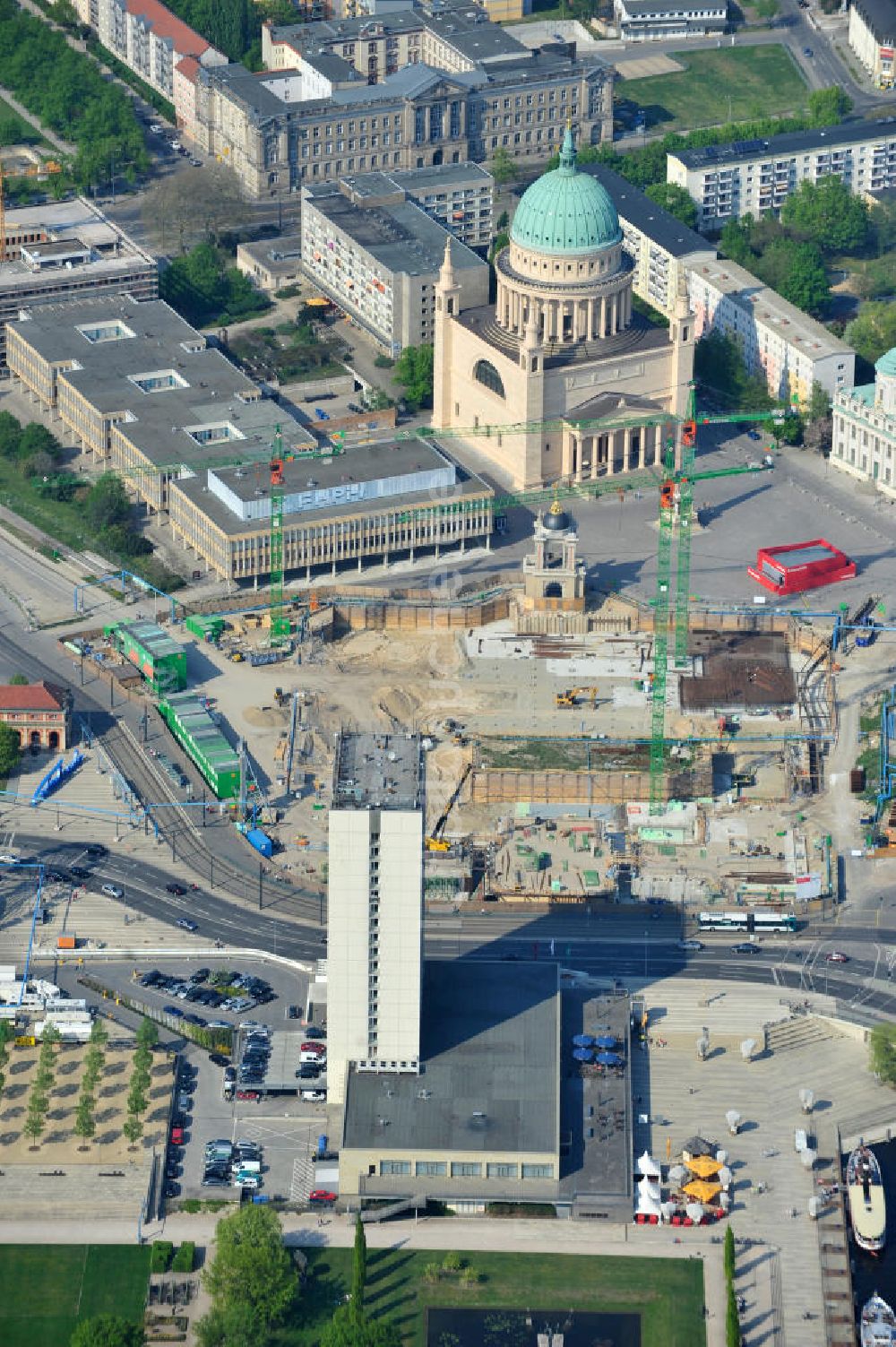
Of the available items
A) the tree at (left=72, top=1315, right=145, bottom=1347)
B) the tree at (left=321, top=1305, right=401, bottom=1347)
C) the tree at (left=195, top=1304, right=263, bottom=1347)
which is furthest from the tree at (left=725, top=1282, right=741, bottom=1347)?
the tree at (left=72, top=1315, right=145, bottom=1347)

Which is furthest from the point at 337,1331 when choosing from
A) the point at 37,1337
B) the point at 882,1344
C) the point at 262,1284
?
the point at 882,1344

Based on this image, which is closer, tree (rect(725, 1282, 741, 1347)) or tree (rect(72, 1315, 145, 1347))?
tree (rect(72, 1315, 145, 1347))

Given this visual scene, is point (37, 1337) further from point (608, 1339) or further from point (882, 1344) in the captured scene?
point (882, 1344)

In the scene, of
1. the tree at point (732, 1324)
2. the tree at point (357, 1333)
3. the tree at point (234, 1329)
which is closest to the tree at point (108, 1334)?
the tree at point (234, 1329)

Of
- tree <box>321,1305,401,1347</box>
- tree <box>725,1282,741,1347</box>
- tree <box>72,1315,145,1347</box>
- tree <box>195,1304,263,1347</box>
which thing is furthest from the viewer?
tree <box>195,1304,263,1347</box>

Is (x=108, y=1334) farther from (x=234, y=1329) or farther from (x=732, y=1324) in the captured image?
(x=732, y=1324)

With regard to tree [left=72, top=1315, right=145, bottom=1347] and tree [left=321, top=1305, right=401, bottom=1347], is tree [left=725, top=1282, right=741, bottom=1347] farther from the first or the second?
tree [left=72, top=1315, right=145, bottom=1347]

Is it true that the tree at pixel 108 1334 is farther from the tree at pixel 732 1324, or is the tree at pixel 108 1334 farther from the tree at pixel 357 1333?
the tree at pixel 732 1324

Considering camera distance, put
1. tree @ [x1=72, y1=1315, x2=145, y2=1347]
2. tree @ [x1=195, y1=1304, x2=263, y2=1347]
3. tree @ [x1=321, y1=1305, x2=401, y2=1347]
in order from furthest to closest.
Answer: tree @ [x1=195, y1=1304, x2=263, y2=1347]
tree @ [x1=321, y1=1305, x2=401, y2=1347]
tree @ [x1=72, y1=1315, x2=145, y2=1347]
